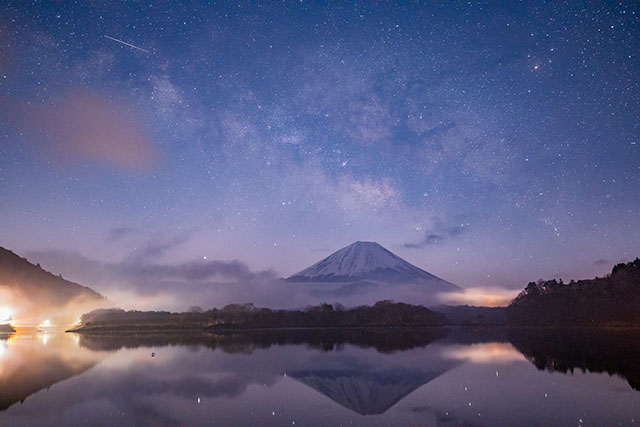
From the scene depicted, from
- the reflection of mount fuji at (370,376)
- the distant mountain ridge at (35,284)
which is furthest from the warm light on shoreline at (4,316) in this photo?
the reflection of mount fuji at (370,376)

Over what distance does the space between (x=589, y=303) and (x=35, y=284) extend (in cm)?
17224

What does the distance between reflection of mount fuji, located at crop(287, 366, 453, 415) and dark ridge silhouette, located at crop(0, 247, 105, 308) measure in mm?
152327

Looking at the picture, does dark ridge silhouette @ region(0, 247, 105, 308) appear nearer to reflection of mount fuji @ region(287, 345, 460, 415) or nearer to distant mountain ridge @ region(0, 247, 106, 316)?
distant mountain ridge @ region(0, 247, 106, 316)

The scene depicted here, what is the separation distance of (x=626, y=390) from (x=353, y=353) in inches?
755

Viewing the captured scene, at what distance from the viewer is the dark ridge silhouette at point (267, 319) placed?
8088 cm

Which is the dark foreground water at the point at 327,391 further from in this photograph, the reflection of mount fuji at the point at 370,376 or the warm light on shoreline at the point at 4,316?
the warm light on shoreline at the point at 4,316

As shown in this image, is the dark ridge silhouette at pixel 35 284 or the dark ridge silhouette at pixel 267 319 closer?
the dark ridge silhouette at pixel 267 319

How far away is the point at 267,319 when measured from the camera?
84688 millimetres

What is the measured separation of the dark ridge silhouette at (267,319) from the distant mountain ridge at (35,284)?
Result: 243 feet

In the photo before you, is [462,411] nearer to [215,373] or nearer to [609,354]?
[215,373]

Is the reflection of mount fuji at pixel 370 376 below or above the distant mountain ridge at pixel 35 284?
below

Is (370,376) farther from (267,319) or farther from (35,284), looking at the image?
(35,284)

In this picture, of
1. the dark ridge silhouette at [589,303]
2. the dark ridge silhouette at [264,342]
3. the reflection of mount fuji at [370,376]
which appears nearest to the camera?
the reflection of mount fuji at [370,376]

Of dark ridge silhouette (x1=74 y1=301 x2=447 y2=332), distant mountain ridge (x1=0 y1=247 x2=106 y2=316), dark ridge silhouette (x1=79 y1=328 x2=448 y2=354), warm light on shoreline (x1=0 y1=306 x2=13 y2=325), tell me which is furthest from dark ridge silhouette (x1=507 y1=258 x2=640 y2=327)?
distant mountain ridge (x1=0 y1=247 x2=106 y2=316)
